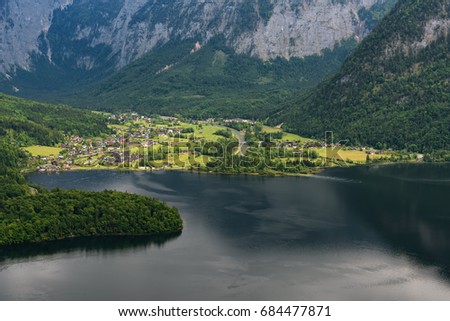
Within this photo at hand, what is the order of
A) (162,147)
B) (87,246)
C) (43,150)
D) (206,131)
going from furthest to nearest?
(206,131) < (162,147) < (43,150) < (87,246)

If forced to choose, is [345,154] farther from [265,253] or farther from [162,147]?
[265,253]

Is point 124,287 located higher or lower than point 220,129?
lower

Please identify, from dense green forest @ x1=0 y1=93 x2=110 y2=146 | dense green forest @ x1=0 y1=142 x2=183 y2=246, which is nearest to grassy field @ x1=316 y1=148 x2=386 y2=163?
dense green forest @ x1=0 y1=93 x2=110 y2=146

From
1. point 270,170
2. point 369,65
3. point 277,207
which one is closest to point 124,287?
point 277,207

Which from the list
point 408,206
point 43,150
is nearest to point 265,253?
point 408,206

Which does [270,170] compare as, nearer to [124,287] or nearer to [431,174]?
[431,174]

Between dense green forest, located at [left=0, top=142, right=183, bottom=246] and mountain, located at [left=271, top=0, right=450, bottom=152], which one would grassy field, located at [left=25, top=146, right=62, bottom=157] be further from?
mountain, located at [left=271, top=0, right=450, bottom=152]
